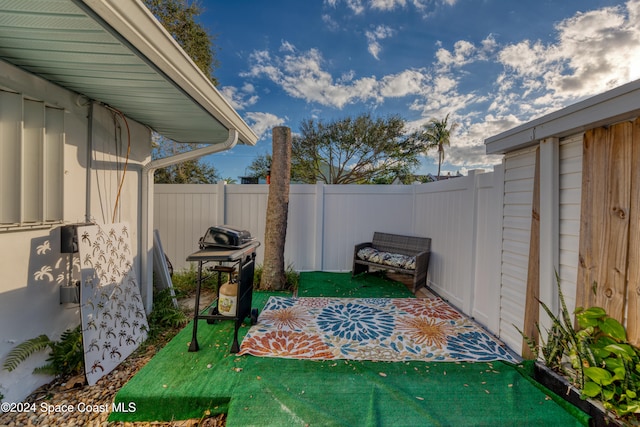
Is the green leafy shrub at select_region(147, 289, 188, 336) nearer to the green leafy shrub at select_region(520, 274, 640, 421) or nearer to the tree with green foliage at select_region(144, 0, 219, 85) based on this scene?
the green leafy shrub at select_region(520, 274, 640, 421)

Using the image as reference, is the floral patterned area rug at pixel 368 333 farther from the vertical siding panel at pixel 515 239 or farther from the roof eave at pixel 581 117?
the roof eave at pixel 581 117

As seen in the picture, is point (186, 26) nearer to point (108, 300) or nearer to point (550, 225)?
point (108, 300)

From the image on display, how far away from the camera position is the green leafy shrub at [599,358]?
146 cm

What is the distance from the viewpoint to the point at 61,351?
6.69 feet

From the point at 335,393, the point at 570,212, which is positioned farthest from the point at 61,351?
the point at 570,212

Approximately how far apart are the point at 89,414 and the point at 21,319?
2.70 feet

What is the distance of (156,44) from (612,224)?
2.88 meters

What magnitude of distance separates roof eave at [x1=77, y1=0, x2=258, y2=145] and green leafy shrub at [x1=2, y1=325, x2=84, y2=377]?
2.09 m

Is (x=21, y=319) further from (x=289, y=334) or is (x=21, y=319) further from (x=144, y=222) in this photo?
(x=289, y=334)

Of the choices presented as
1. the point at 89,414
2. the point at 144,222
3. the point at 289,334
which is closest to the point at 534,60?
the point at 289,334

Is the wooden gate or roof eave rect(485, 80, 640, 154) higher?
roof eave rect(485, 80, 640, 154)

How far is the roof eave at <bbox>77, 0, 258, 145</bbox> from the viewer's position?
1.12 meters

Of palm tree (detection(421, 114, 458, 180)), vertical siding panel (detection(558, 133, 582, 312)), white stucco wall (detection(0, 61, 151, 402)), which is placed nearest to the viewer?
white stucco wall (detection(0, 61, 151, 402))

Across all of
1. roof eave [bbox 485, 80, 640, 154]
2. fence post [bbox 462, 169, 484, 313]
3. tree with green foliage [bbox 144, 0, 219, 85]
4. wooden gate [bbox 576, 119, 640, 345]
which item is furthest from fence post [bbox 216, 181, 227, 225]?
wooden gate [bbox 576, 119, 640, 345]
